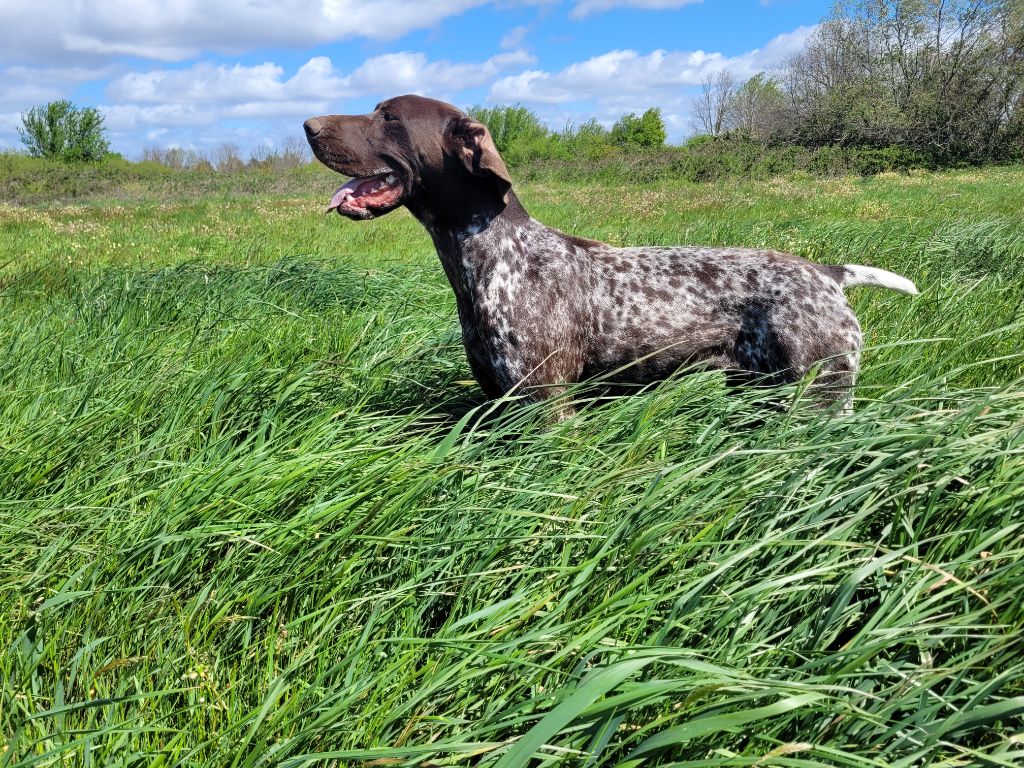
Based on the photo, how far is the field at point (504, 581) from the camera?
5.15ft

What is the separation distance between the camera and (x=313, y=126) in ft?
12.0

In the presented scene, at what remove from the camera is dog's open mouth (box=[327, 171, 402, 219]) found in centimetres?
370

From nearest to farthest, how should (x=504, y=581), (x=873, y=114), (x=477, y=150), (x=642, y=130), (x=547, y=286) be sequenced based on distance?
(x=504, y=581) < (x=477, y=150) < (x=547, y=286) < (x=873, y=114) < (x=642, y=130)

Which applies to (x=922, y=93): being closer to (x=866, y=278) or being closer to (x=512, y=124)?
(x=512, y=124)

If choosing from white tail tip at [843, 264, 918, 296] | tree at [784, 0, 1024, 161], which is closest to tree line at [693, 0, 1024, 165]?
tree at [784, 0, 1024, 161]

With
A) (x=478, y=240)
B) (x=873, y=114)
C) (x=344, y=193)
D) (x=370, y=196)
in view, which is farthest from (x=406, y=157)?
(x=873, y=114)

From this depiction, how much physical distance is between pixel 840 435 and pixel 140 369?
3.07 meters

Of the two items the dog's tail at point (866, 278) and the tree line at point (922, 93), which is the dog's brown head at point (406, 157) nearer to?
the dog's tail at point (866, 278)

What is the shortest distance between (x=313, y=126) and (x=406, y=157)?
471mm

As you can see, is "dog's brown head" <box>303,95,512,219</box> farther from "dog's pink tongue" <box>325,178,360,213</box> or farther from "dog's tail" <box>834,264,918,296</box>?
"dog's tail" <box>834,264,918,296</box>

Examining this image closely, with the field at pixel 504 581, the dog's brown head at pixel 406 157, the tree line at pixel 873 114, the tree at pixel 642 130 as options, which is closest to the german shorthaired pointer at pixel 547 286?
the dog's brown head at pixel 406 157

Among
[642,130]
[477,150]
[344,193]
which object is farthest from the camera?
[642,130]

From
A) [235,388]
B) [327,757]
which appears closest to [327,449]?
[235,388]

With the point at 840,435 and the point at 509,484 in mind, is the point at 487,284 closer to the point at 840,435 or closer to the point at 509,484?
the point at 509,484
